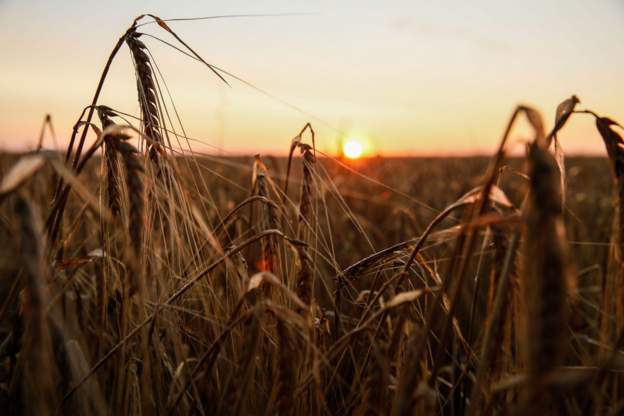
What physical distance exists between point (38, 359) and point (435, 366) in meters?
0.67

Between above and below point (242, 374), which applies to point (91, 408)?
below

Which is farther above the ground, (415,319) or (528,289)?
(528,289)

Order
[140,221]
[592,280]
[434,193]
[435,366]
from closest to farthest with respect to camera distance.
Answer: [140,221] → [435,366] → [592,280] → [434,193]

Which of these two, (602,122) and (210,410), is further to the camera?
(210,410)

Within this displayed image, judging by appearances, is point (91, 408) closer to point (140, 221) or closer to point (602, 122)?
point (140, 221)

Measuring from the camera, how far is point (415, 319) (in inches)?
44.5

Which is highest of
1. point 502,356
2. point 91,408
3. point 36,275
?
point 36,275

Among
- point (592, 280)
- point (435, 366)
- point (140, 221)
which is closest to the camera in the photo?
point (140, 221)

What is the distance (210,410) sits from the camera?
1.10 meters

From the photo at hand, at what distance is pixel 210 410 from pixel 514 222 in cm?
83

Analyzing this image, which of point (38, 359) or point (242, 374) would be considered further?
point (242, 374)

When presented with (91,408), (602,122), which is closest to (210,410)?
(91,408)

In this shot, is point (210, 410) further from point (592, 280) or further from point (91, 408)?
point (592, 280)

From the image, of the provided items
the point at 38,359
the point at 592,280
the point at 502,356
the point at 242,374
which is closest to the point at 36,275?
the point at 38,359
